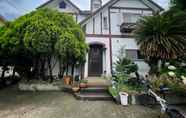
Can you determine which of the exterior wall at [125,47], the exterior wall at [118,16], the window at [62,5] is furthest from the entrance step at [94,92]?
the window at [62,5]

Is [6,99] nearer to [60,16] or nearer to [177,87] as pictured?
[60,16]

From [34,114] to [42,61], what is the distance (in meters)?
5.03

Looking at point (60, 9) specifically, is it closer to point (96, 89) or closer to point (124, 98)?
point (96, 89)

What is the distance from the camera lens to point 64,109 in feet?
19.9

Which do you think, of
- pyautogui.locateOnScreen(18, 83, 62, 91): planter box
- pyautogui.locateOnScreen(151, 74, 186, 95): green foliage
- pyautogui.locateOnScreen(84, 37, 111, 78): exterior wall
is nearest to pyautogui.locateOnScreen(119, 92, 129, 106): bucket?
pyautogui.locateOnScreen(151, 74, 186, 95): green foliage

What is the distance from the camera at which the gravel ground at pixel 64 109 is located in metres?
5.52

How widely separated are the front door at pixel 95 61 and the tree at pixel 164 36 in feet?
12.5

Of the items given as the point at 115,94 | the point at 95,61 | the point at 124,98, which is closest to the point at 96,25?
the point at 95,61

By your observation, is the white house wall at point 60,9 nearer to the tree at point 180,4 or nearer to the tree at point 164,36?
the tree at point 164,36

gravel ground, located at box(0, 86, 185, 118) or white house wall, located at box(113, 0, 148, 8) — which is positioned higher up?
white house wall, located at box(113, 0, 148, 8)

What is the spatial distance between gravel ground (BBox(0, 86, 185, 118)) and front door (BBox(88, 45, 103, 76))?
411cm

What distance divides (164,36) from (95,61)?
5.07 meters

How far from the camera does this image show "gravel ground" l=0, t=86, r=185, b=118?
18.1 ft

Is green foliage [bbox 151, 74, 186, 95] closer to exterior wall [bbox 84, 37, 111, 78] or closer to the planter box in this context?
exterior wall [bbox 84, 37, 111, 78]
